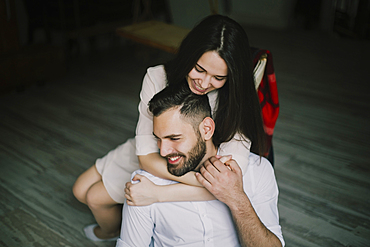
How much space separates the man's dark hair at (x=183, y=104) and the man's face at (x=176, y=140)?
0.02 m

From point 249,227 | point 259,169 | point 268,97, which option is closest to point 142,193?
point 249,227

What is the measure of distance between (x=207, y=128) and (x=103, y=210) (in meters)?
0.78

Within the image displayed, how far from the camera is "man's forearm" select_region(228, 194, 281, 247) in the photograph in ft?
4.30

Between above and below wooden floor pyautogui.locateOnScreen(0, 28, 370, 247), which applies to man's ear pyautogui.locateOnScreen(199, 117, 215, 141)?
above

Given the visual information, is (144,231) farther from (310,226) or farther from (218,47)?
(310,226)

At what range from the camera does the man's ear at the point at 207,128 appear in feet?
4.80

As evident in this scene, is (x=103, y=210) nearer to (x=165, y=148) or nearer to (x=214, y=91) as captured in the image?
(x=165, y=148)

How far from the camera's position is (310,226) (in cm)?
211

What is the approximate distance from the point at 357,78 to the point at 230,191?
362 cm

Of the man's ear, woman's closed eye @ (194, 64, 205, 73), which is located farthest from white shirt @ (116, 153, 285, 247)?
woman's closed eye @ (194, 64, 205, 73)

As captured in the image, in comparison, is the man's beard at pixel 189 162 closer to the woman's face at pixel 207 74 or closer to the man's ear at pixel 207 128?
the man's ear at pixel 207 128

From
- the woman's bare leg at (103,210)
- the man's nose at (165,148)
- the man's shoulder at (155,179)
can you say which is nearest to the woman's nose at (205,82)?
the man's nose at (165,148)

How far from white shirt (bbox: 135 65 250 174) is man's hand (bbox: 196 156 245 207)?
5.3 inches

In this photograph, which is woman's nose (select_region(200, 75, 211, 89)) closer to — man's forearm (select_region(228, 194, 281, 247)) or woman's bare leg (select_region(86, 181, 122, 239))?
man's forearm (select_region(228, 194, 281, 247))
